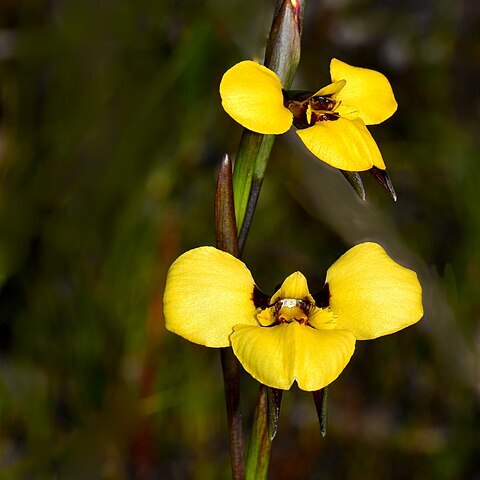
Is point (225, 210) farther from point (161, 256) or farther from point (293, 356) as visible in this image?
point (161, 256)

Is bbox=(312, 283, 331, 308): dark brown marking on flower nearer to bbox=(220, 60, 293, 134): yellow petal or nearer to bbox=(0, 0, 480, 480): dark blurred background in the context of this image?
bbox=(220, 60, 293, 134): yellow petal

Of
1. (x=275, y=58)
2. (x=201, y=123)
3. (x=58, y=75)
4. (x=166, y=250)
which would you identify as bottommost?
(x=166, y=250)

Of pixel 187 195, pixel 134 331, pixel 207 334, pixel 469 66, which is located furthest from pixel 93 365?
pixel 469 66

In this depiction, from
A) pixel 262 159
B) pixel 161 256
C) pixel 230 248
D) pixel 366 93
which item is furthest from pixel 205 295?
pixel 161 256

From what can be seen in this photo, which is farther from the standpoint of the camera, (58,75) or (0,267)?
(58,75)

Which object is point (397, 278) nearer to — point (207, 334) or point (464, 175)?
point (207, 334)

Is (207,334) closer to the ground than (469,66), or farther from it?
closer to the ground
